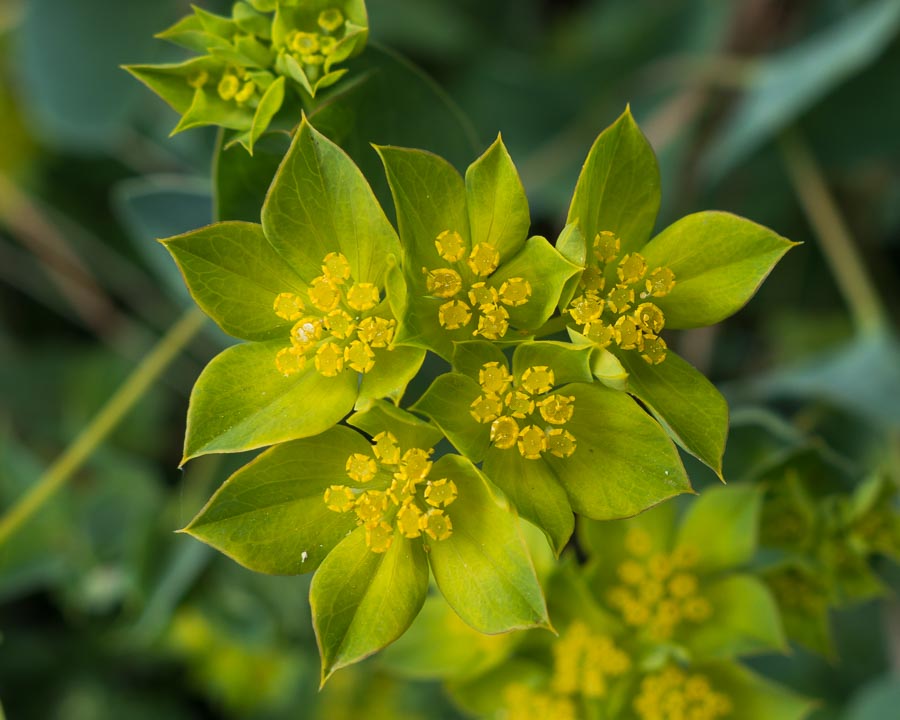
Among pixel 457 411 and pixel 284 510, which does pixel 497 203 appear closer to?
pixel 457 411

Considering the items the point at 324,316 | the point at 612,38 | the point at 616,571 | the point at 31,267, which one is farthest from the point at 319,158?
the point at 31,267

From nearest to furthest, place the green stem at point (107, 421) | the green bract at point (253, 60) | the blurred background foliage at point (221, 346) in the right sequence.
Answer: the green bract at point (253, 60), the green stem at point (107, 421), the blurred background foliage at point (221, 346)

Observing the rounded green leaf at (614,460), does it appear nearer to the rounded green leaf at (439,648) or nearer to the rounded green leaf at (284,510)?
the rounded green leaf at (284,510)

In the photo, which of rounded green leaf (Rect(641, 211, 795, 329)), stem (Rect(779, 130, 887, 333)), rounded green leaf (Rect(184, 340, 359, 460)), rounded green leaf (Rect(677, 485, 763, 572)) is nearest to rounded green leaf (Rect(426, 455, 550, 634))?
rounded green leaf (Rect(184, 340, 359, 460))

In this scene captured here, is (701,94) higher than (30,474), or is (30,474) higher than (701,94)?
(701,94)

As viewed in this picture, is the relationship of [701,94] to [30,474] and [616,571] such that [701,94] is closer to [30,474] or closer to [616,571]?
[616,571]

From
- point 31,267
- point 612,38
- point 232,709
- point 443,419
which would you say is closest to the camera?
point 443,419

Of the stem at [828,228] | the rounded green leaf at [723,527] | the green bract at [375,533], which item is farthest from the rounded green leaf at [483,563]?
the stem at [828,228]

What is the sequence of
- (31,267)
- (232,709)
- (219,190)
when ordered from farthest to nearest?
(31,267)
(232,709)
(219,190)
